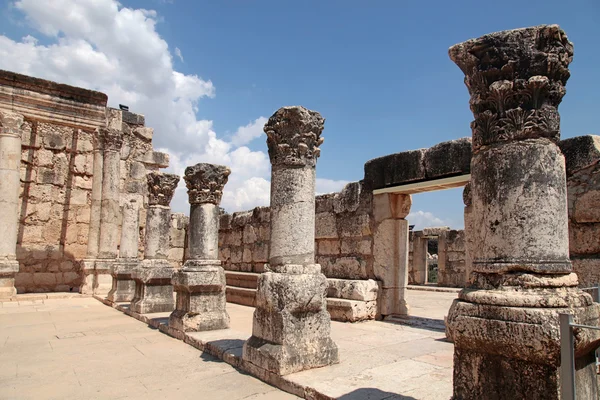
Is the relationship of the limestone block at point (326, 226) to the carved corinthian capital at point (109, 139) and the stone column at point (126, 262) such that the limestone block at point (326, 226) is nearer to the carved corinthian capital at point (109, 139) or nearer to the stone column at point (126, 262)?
the stone column at point (126, 262)

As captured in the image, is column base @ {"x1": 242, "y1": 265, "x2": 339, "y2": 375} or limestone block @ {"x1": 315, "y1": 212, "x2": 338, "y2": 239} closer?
column base @ {"x1": 242, "y1": 265, "x2": 339, "y2": 375}

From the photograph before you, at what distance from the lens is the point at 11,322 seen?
7980 mm

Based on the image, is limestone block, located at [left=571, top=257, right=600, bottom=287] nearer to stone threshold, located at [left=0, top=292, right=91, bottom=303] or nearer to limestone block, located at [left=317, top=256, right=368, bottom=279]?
limestone block, located at [left=317, top=256, right=368, bottom=279]

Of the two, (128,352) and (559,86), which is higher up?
(559,86)

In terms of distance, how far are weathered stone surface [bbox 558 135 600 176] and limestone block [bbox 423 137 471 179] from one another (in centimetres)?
153

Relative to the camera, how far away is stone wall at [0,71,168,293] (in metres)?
12.7

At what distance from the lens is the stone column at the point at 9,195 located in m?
10.9

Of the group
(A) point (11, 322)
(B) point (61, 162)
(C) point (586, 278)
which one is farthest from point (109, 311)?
(C) point (586, 278)

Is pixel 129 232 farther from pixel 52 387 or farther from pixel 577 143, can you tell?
pixel 577 143

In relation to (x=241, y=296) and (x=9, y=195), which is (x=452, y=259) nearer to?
(x=241, y=296)

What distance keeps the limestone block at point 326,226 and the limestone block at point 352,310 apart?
58.5 inches

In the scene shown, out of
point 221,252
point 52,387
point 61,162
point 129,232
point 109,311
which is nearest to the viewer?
point 52,387

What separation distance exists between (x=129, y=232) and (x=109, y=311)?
2573 mm

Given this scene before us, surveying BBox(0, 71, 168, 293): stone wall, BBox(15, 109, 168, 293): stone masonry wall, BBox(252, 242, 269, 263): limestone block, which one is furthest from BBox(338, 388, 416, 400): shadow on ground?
BBox(15, 109, 168, 293): stone masonry wall
